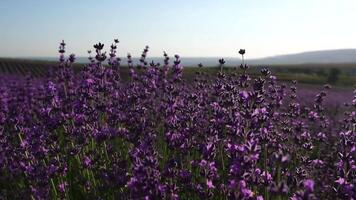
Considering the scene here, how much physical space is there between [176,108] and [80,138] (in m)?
1.59


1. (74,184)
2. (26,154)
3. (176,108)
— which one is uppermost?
(176,108)

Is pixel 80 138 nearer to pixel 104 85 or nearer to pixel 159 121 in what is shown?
pixel 104 85

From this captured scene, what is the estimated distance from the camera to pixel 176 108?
7.50 m

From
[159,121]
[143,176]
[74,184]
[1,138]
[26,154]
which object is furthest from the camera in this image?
[159,121]

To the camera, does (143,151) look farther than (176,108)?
No

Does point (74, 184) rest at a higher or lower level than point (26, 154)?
lower

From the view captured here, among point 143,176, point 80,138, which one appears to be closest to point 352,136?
point 143,176

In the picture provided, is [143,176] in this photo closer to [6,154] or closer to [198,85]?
[6,154]

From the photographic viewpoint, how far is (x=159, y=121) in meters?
9.85

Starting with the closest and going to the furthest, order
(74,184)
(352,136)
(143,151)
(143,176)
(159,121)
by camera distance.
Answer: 1. (143,176)
2. (143,151)
3. (352,136)
4. (74,184)
5. (159,121)

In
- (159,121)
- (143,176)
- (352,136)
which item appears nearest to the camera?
(143,176)

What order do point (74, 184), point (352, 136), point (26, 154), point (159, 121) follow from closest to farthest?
1. point (352, 136)
2. point (26, 154)
3. point (74, 184)
4. point (159, 121)

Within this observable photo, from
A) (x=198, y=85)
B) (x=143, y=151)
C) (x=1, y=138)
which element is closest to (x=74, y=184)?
(x=1, y=138)

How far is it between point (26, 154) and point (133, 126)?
5.40 ft
